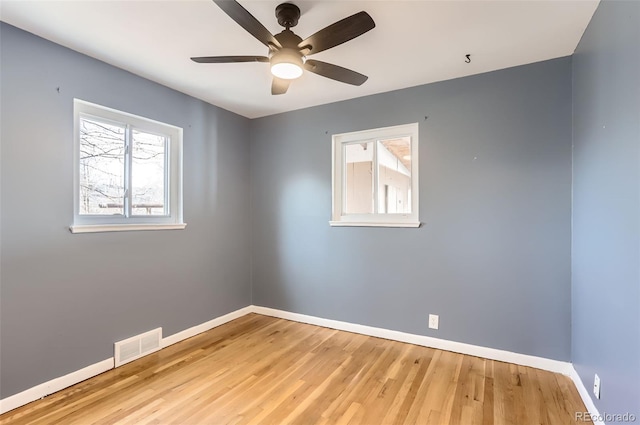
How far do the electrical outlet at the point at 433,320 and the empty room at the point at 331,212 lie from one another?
0.01m

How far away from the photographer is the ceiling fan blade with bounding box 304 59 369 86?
1951 mm

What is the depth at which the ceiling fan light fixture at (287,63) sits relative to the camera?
1.81m

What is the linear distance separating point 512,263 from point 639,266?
131cm

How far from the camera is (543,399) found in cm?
205

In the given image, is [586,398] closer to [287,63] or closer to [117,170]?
→ [287,63]

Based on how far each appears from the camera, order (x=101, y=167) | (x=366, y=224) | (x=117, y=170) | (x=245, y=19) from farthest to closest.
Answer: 1. (x=366, y=224)
2. (x=117, y=170)
3. (x=101, y=167)
4. (x=245, y=19)

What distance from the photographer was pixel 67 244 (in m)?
2.25

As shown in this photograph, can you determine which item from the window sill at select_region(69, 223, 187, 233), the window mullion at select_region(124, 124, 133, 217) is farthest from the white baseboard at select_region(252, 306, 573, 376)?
the window mullion at select_region(124, 124, 133, 217)

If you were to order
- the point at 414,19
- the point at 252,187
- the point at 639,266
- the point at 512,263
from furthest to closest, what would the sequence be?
the point at 252,187
the point at 512,263
the point at 414,19
the point at 639,266

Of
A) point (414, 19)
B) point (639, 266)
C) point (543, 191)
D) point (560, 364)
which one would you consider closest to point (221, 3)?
point (414, 19)

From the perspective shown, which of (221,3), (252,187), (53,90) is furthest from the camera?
(252,187)

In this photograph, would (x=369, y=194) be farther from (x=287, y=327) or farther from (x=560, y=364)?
(x=560, y=364)

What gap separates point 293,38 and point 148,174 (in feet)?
6.35

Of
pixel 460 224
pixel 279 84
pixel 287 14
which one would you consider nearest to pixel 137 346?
pixel 279 84
